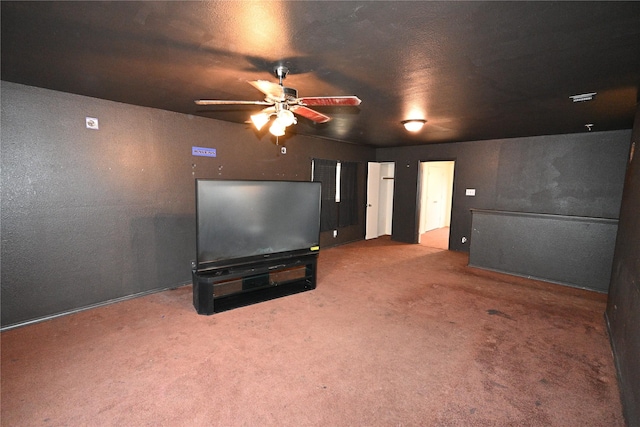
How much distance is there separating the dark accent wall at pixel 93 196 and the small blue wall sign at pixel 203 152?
0.18 ft

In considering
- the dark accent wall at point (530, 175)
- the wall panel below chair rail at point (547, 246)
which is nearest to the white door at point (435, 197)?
the dark accent wall at point (530, 175)

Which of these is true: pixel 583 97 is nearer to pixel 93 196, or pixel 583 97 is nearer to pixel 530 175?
pixel 530 175

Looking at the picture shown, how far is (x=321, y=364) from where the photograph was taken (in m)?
2.38

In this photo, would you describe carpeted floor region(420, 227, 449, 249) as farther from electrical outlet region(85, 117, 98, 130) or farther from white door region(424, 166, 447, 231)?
electrical outlet region(85, 117, 98, 130)

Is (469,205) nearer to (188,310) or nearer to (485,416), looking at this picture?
(485,416)

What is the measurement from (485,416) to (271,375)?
1496 mm

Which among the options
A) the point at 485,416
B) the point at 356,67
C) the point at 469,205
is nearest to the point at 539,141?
the point at 469,205

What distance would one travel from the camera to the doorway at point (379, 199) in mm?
7289

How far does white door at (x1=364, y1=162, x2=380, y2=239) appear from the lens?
7242 mm

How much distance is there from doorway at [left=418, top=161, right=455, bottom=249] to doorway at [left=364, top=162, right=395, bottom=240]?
871mm

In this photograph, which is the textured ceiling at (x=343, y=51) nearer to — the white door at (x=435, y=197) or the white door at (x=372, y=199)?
the white door at (x=372, y=199)

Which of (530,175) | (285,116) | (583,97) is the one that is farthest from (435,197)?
(285,116)

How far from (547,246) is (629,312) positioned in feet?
8.33

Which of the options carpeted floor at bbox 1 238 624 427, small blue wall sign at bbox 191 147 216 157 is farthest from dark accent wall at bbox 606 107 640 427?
small blue wall sign at bbox 191 147 216 157
